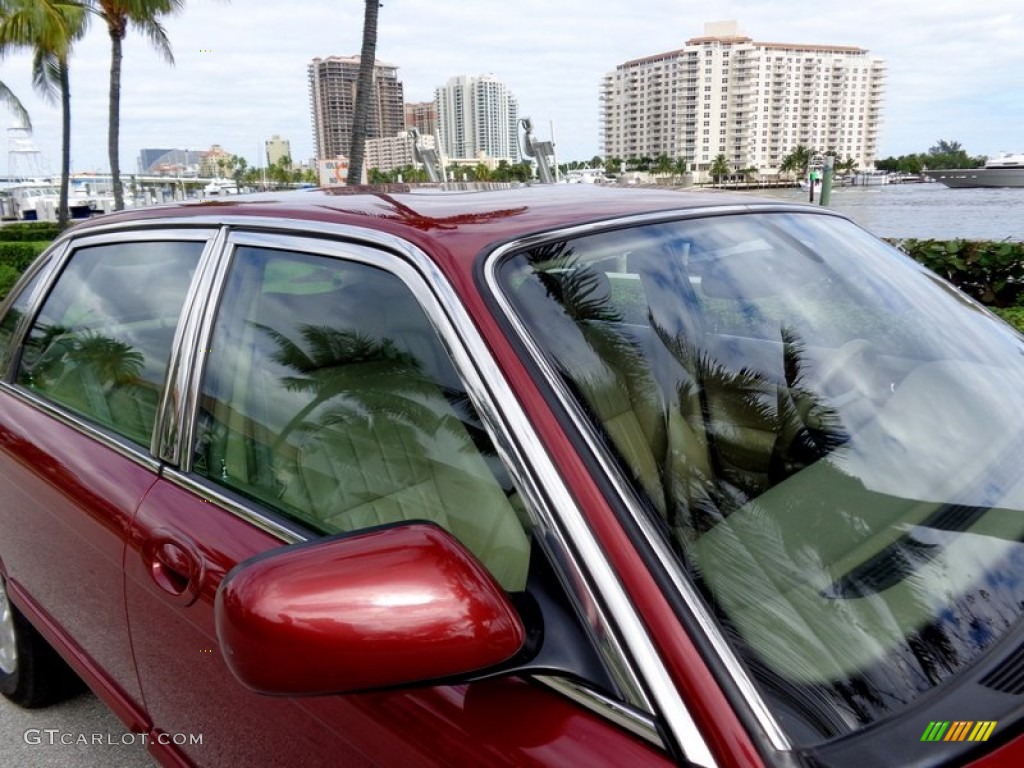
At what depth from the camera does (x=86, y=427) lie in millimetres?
2025

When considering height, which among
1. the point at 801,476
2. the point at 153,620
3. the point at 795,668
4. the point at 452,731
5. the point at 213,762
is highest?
the point at 801,476

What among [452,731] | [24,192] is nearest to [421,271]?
[452,731]

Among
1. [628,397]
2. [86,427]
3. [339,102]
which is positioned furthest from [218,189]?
[628,397]

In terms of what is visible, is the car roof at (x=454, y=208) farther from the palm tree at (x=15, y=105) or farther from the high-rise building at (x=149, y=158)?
the high-rise building at (x=149, y=158)

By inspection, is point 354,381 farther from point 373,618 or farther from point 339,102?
point 339,102

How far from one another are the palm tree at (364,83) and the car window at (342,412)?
12.2m

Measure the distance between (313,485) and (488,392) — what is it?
577 mm

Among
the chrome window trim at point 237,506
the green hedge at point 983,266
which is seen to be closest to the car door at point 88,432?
the chrome window trim at point 237,506

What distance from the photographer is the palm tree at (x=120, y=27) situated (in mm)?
19859

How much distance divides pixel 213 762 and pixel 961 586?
4.68 ft

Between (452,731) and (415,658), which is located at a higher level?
(415,658)

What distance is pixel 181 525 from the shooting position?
158cm

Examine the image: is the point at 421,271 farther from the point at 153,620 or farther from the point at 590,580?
the point at 153,620

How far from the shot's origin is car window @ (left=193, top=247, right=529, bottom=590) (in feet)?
4.25
